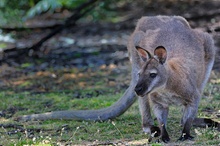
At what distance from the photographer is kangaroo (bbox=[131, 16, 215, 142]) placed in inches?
220

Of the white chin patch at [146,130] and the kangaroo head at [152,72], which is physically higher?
the kangaroo head at [152,72]

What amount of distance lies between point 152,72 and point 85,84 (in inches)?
158

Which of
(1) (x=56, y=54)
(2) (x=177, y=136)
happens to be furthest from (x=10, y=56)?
(2) (x=177, y=136)

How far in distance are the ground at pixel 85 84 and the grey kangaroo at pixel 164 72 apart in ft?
0.48

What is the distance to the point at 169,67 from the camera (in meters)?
5.77

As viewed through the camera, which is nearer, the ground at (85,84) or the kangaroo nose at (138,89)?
the kangaroo nose at (138,89)

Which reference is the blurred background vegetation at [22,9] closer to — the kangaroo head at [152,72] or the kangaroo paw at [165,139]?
the kangaroo head at [152,72]

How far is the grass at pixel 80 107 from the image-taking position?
5738mm

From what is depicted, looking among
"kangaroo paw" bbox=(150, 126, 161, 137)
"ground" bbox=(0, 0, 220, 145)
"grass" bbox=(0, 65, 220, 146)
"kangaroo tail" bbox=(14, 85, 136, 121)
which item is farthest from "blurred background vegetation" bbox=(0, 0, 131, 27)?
"kangaroo paw" bbox=(150, 126, 161, 137)

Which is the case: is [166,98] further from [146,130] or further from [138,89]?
[146,130]

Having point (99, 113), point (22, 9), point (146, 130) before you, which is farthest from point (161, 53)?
point (22, 9)

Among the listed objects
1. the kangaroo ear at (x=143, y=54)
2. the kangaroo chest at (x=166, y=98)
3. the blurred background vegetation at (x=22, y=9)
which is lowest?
the kangaroo chest at (x=166, y=98)

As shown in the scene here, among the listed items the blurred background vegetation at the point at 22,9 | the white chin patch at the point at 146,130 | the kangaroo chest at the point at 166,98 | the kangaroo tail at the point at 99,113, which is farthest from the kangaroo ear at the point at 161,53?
the blurred background vegetation at the point at 22,9

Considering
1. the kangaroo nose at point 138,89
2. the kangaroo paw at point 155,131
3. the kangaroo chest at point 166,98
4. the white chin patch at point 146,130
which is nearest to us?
the kangaroo nose at point 138,89
